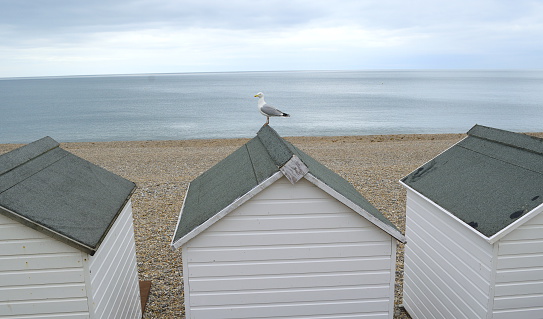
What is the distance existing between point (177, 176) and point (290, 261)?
17.0 m

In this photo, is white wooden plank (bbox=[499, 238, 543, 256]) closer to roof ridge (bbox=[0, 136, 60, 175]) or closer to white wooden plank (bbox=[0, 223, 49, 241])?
white wooden plank (bbox=[0, 223, 49, 241])

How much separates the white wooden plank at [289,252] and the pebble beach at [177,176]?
3519 mm

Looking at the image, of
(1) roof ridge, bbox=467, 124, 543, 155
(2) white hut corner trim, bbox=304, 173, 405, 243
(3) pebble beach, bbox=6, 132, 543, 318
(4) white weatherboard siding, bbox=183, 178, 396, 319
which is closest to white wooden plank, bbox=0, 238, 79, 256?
(4) white weatherboard siding, bbox=183, 178, 396, 319

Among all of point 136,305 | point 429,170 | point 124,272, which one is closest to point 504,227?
point 429,170

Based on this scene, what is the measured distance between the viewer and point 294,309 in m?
6.58

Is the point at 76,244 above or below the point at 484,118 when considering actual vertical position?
above

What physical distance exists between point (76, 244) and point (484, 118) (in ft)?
267

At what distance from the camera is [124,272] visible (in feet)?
25.7

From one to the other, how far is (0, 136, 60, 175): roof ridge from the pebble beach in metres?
4.15

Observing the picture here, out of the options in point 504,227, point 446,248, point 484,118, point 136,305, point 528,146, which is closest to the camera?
point 504,227

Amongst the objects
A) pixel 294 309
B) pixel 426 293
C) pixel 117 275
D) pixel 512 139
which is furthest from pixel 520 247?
pixel 117 275

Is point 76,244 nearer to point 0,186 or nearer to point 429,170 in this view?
point 0,186

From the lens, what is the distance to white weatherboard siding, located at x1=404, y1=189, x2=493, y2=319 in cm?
647

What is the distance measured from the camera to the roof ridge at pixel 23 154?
19.9 ft
